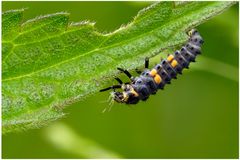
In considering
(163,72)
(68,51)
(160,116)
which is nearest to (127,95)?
(163,72)

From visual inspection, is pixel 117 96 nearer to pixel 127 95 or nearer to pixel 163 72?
pixel 127 95

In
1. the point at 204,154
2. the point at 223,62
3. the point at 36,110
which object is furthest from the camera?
the point at 204,154

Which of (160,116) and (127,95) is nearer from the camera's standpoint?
(127,95)

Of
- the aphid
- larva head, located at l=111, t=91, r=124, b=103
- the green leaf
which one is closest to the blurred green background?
larva head, located at l=111, t=91, r=124, b=103

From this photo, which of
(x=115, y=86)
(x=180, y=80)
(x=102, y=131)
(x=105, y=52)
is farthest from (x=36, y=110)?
(x=180, y=80)

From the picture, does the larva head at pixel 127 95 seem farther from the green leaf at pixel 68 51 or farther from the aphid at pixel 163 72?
the green leaf at pixel 68 51

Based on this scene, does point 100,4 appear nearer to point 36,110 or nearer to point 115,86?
point 115,86
